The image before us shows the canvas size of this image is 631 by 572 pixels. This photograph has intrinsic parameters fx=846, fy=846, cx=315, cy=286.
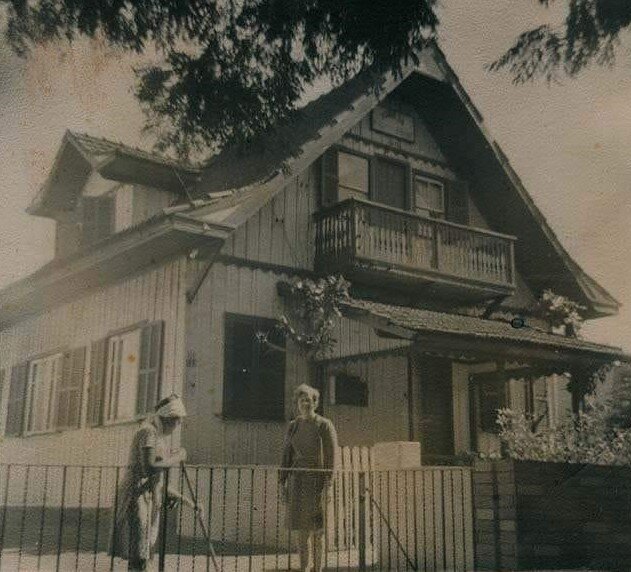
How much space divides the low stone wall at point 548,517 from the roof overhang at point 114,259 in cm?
532

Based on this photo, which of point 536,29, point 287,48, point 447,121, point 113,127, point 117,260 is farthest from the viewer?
point 447,121

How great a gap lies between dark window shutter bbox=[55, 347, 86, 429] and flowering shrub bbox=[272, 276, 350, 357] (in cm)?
388

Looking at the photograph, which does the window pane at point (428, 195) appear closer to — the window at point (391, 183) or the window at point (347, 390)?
the window at point (391, 183)

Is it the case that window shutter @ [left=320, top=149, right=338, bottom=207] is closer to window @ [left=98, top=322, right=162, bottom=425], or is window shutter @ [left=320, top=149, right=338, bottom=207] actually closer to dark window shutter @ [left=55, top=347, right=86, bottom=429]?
window @ [left=98, top=322, right=162, bottom=425]

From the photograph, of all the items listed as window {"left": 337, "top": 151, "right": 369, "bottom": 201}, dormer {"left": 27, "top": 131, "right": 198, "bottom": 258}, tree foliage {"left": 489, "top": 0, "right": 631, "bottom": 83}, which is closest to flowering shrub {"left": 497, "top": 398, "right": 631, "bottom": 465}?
tree foliage {"left": 489, "top": 0, "right": 631, "bottom": 83}

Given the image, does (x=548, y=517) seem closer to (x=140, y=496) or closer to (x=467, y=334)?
(x=140, y=496)

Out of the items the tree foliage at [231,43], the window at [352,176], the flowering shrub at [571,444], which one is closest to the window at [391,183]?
Result: the window at [352,176]

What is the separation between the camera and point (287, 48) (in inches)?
311

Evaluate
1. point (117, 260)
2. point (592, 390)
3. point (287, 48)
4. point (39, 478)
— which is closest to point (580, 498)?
point (287, 48)

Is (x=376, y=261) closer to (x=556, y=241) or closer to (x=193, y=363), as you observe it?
(x=193, y=363)

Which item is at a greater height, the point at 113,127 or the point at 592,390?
the point at 113,127

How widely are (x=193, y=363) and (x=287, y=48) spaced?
5697 millimetres

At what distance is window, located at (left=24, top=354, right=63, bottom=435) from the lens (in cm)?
1523

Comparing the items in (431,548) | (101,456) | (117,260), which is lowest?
(431,548)
